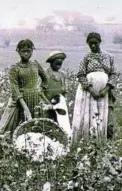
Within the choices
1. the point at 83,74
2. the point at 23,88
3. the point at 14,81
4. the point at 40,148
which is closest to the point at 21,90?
the point at 23,88

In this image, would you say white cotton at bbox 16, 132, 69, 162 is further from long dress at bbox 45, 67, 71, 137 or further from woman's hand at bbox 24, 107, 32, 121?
long dress at bbox 45, 67, 71, 137

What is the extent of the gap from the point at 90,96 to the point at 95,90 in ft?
0.43

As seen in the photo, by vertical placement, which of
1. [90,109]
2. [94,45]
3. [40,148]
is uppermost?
[94,45]

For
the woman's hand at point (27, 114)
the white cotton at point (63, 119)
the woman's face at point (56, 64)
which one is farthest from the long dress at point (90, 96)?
the woman's hand at point (27, 114)

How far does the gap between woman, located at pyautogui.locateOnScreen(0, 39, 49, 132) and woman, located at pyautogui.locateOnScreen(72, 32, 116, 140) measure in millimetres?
476

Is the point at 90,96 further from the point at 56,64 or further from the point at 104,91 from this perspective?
the point at 56,64

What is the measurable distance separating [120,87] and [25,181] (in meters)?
7.71

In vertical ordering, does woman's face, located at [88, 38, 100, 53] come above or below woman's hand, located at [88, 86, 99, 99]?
above

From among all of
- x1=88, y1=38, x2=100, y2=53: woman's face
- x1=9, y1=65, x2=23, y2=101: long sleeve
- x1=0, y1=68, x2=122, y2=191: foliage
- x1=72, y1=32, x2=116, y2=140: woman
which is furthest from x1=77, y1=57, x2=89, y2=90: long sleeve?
x1=0, y1=68, x2=122, y2=191: foliage

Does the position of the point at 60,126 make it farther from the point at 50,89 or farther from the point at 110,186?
the point at 110,186

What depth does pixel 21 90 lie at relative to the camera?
9688 mm

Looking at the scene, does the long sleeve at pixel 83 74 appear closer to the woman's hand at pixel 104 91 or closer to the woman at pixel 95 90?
the woman at pixel 95 90

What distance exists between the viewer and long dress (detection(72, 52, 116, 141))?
9609mm

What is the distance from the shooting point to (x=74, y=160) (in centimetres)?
643
